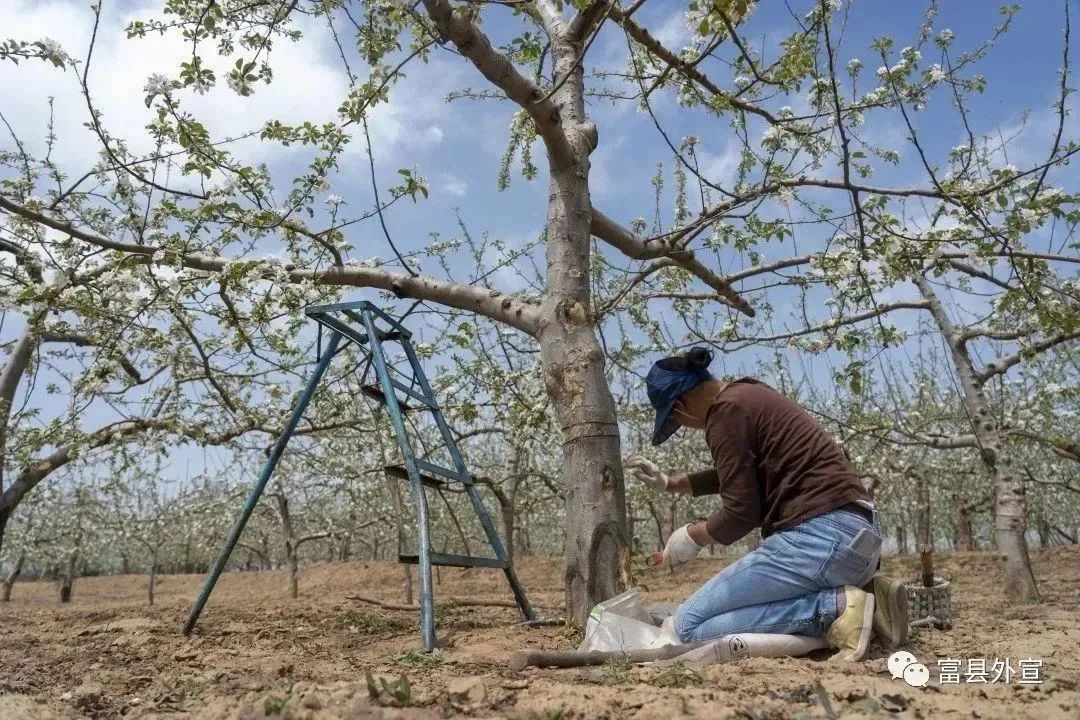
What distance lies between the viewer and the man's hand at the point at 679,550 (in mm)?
3422

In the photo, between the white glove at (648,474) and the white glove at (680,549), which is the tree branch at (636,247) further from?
the white glove at (680,549)

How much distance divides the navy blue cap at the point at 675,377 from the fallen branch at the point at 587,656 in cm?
106

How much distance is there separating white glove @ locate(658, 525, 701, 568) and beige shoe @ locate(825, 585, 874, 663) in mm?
650

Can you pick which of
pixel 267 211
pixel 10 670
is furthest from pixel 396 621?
pixel 267 211

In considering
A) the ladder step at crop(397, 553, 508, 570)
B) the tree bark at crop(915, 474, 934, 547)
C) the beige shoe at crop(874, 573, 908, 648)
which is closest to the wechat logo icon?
the beige shoe at crop(874, 573, 908, 648)

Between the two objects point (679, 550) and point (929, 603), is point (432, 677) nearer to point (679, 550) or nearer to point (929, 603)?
point (679, 550)

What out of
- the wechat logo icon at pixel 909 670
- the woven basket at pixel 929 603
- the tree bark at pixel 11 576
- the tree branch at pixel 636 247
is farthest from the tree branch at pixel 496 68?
the tree bark at pixel 11 576

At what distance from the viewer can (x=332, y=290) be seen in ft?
19.5

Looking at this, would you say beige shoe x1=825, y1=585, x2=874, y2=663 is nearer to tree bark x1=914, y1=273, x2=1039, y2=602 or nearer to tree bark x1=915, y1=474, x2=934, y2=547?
tree bark x1=914, y1=273, x2=1039, y2=602

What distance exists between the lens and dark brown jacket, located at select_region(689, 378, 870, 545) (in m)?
3.21

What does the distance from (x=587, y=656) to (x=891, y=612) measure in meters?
1.30

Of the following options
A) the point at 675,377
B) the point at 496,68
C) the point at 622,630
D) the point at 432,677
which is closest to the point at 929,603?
the point at 622,630

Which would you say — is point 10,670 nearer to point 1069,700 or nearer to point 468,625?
point 468,625

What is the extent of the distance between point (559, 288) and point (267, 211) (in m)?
1.89
